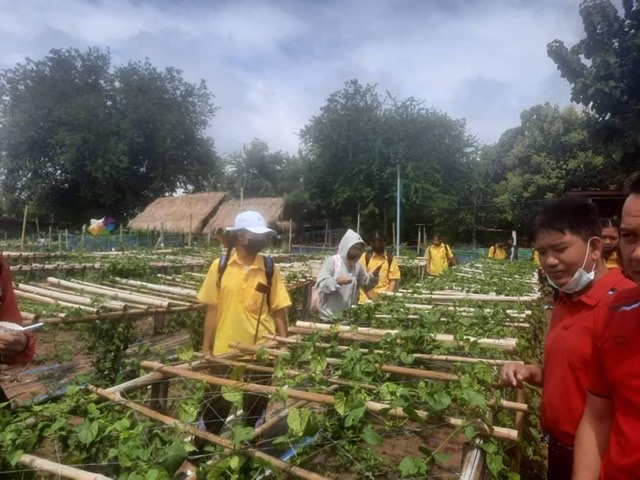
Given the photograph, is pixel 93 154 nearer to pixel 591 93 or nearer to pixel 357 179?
pixel 357 179

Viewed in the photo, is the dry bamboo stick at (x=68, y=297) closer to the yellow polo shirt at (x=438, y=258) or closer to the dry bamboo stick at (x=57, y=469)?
the dry bamboo stick at (x=57, y=469)

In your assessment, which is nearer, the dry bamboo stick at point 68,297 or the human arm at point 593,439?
the human arm at point 593,439

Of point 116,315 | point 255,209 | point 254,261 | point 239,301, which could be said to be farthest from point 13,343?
point 255,209

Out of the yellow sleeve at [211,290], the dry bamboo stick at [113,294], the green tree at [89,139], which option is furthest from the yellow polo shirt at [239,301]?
the green tree at [89,139]

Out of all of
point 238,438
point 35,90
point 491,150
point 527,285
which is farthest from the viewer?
point 35,90

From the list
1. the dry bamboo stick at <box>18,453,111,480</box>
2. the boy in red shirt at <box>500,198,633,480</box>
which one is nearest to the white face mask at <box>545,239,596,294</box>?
the boy in red shirt at <box>500,198,633,480</box>

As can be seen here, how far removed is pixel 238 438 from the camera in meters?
1.77

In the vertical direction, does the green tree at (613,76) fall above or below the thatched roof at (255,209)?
above

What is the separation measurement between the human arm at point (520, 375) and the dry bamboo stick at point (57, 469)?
161cm

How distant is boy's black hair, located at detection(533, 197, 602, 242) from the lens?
222 cm

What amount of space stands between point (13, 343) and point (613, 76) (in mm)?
12931

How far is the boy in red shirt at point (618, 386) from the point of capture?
1.56m

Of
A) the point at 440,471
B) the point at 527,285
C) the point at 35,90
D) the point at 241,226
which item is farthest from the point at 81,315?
the point at 35,90

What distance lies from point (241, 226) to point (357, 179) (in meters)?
27.2
